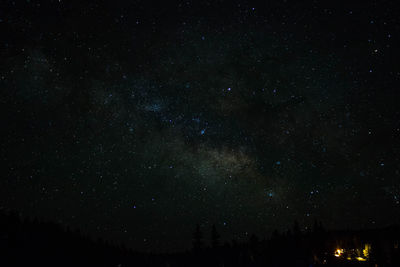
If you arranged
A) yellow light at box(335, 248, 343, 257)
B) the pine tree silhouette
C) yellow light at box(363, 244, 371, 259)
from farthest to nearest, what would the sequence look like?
the pine tree silhouette → yellow light at box(363, 244, 371, 259) → yellow light at box(335, 248, 343, 257)

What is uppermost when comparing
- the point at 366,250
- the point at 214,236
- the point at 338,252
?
the point at 214,236

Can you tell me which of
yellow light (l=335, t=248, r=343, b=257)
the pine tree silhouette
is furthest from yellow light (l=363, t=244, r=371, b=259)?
the pine tree silhouette

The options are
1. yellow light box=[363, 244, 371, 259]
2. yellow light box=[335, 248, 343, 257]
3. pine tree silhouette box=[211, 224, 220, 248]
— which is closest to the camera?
yellow light box=[335, 248, 343, 257]

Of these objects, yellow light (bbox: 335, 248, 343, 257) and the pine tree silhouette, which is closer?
yellow light (bbox: 335, 248, 343, 257)

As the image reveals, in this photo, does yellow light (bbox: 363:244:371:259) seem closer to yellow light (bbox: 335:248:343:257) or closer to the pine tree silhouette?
yellow light (bbox: 335:248:343:257)

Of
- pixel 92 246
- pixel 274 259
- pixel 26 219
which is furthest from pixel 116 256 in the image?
pixel 274 259

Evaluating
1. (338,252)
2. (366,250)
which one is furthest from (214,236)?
(366,250)

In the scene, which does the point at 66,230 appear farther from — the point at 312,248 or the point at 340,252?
the point at 340,252

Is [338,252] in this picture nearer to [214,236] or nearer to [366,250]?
[366,250]

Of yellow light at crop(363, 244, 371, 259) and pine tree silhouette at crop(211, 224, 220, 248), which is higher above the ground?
pine tree silhouette at crop(211, 224, 220, 248)

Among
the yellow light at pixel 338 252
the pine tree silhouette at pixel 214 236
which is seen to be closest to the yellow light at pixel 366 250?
the yellow light at pixel 338 252

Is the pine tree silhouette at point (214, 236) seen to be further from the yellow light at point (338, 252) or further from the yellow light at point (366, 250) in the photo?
the yellow light at point (366, 250)

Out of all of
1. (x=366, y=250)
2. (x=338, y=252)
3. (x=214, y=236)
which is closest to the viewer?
(x=338, y=252)

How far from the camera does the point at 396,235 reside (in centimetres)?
5528
